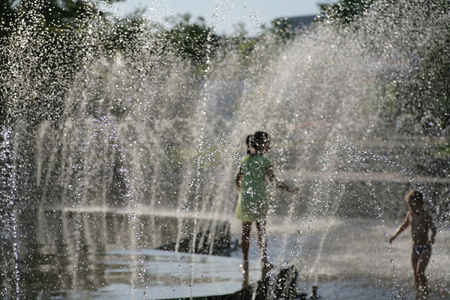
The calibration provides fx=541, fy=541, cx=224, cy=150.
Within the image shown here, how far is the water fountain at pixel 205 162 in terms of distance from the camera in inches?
191

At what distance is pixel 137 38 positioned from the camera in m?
15.0

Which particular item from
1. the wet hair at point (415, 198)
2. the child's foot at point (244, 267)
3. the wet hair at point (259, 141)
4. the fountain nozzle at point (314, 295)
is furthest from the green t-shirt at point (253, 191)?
the wet hair at point (415, 198)

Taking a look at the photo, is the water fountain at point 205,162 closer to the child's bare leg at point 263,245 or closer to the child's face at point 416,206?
the child's bare leg at point 263,245

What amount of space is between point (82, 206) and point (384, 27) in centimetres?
832

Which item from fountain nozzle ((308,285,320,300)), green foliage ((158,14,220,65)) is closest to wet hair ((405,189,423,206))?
fountain nozzle ((308,285,320,300))

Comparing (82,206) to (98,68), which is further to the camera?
(98,68)

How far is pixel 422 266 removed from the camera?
14.4ft

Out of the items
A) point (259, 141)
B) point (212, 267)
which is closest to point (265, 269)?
point (212, 267)

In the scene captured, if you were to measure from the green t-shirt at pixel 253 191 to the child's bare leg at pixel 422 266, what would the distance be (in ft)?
4.24

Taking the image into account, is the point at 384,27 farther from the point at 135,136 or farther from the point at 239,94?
the point at 239,94

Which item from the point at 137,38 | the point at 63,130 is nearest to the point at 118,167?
the point at 63,130

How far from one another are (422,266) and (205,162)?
13459 mm

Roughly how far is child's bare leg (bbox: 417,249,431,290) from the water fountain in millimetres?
187

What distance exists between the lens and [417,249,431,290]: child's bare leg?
4297mm
